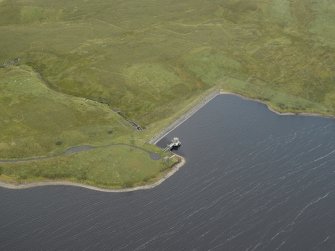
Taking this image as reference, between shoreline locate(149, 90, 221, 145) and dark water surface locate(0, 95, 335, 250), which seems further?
shoreline locate(149, 90, 221, 145)

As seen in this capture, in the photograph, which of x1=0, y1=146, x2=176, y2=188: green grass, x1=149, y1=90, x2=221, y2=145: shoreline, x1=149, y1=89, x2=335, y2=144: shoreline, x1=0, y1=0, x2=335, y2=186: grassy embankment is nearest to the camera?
x1=0, y1=146, x2=176, y2=188: green grass

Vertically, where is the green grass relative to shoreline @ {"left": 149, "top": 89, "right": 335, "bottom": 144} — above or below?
below

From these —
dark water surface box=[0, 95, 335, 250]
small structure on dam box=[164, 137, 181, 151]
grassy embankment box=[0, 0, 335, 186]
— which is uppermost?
grassy embankment box=[0, 0, 335, 186]

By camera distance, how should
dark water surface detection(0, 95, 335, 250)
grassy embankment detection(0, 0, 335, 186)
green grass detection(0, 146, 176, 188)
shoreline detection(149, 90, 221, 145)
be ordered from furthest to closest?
grassy embankment detection(0, 0, 335, 186) < shoreline detection(149, 90, 221, 145) < green grass detection(0, 146, 176, 188) < dark water surface detection(0, 95, 335, 250)

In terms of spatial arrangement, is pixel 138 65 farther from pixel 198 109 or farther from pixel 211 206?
pixel 211 206

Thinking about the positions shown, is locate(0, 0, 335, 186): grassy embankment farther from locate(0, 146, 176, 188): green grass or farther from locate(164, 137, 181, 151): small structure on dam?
locate(164, 137, 181, 151): small structure on dam

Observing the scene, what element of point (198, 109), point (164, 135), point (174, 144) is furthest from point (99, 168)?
point (198, 109)

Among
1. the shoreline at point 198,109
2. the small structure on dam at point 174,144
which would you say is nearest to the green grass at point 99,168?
the small structure on dam at point 174,144

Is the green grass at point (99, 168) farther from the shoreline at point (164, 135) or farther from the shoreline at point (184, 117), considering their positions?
the shoreline at point (184, 117)

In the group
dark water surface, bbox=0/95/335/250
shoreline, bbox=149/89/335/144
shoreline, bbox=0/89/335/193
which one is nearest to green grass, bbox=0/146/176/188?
shoreline, bbox=0/89/335/193
